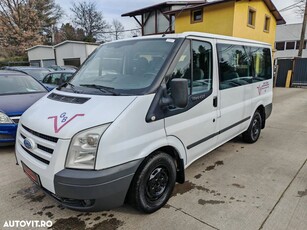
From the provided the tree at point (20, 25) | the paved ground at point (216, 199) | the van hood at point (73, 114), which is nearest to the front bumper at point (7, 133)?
the paved ground at point (216, 199)

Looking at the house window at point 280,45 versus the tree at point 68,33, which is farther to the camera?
the tree at point 68,33

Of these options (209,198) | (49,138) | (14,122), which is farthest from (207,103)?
(14,122)

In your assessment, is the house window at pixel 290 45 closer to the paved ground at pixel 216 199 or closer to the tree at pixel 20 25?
the paved ground at pixel 216 199

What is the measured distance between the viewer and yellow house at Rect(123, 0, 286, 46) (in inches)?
514

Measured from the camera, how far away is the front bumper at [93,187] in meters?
2.02

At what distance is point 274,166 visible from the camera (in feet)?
12.5

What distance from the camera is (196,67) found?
291 cm

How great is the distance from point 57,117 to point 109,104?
530mm

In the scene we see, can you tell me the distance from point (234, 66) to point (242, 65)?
0.39m

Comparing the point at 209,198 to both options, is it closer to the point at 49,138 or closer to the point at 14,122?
the point at 49,138

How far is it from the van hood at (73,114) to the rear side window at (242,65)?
5.91 feet

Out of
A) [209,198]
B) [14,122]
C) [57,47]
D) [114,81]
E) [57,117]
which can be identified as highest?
Answer: [57,47]

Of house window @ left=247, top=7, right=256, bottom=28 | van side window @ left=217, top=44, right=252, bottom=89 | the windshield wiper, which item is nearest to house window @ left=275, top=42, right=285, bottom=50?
house window @ left=247, top=7, right=256, bottom=28
